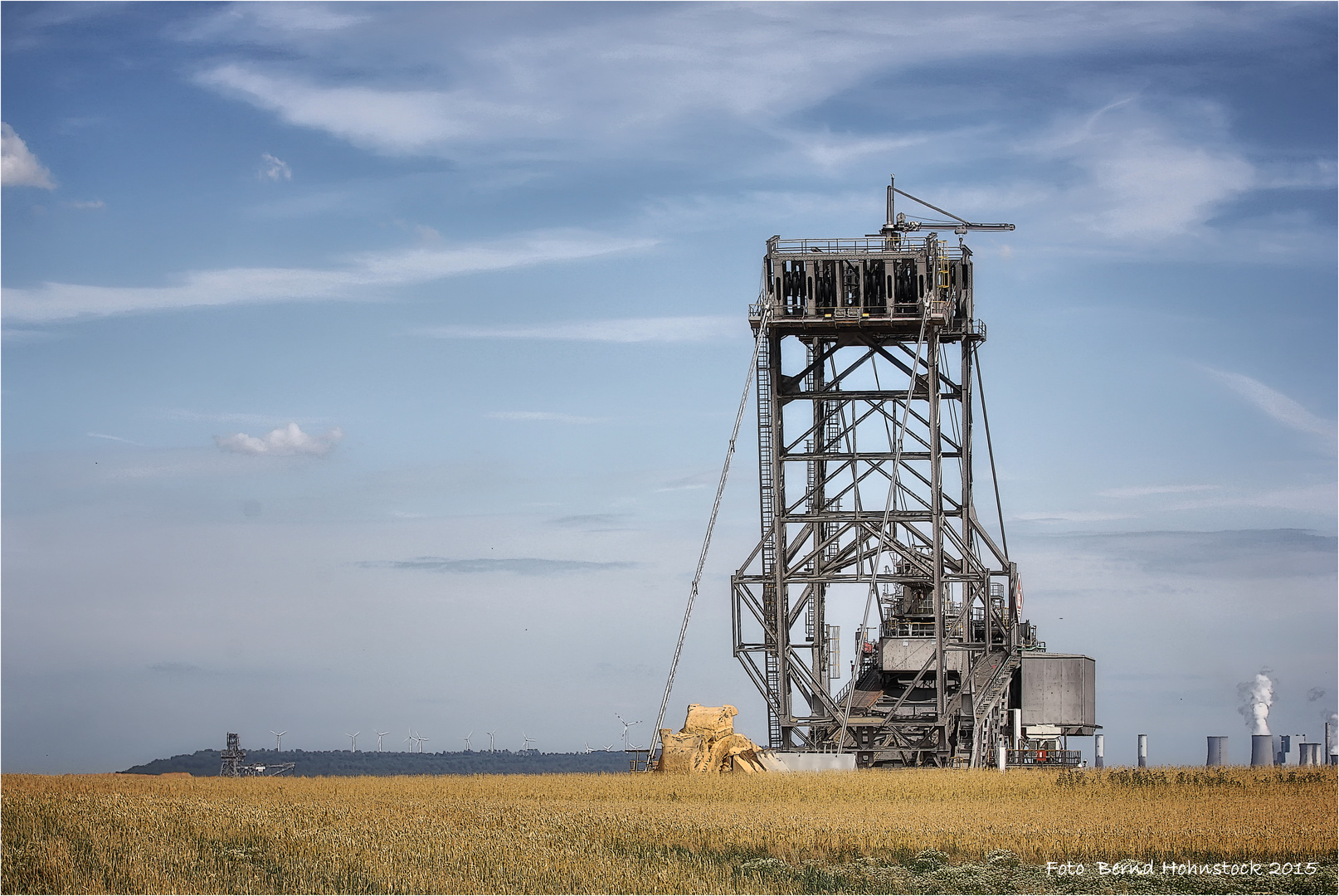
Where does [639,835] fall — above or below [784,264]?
below

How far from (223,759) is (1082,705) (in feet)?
144

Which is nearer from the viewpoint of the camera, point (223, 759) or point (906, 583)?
point (906, 583)

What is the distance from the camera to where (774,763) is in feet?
198

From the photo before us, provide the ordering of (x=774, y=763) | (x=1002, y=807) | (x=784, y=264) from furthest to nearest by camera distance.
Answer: (x=784, y=264)
(x=774, y=763)
(x=1002, y=807)

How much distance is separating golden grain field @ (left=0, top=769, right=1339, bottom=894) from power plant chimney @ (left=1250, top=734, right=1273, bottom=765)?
6783 centimetres

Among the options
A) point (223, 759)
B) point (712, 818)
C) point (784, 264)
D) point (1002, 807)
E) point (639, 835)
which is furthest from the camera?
point (223, 759)

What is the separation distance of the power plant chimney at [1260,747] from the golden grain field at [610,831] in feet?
223

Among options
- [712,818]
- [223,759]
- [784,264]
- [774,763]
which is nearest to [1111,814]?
[712,818]

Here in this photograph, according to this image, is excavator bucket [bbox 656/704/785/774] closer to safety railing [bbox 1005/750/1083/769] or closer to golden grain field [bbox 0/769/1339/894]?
golden grain field [bbox 0/769/1339/894]

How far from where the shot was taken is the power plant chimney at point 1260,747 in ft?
379

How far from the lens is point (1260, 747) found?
11619 centimetres

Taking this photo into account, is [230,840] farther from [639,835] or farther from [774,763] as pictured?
[774,763]

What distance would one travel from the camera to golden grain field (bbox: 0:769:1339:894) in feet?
109

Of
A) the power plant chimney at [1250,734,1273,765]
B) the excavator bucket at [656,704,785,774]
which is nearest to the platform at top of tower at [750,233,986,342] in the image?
the excavator bucket at [656,704,785,774]
